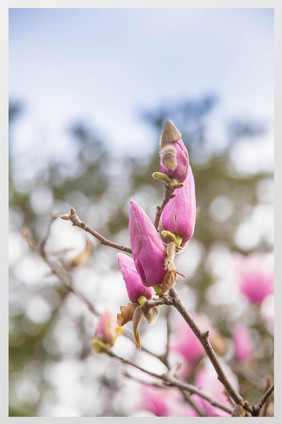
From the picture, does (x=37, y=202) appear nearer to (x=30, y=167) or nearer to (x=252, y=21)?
(x=30, y=167)

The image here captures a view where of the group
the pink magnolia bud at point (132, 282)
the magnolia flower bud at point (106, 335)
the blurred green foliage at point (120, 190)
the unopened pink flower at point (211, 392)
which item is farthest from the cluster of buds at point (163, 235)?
the blurred green foliage at point (120, 190)

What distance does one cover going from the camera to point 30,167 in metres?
1.47

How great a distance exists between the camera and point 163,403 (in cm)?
88

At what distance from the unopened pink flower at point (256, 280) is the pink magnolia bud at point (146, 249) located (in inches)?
25.1

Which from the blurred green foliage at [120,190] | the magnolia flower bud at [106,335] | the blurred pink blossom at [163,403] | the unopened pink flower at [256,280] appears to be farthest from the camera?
the blurred green foliage at [120,190]

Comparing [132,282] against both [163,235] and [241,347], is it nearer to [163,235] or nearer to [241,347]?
[163,235]

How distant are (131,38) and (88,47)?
111 mm

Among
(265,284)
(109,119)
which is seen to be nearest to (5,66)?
(109,119)

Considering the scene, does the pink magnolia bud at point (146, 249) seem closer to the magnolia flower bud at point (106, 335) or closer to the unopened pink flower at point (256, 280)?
the magnolia flower bud at point (106, 335)

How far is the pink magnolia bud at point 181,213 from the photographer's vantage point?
48cm

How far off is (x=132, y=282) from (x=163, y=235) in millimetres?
65

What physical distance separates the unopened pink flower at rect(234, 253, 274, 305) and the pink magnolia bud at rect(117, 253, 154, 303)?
1.97ft

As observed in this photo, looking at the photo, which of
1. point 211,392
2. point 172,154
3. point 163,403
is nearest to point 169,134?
point 172,154

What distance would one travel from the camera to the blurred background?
111 cm
